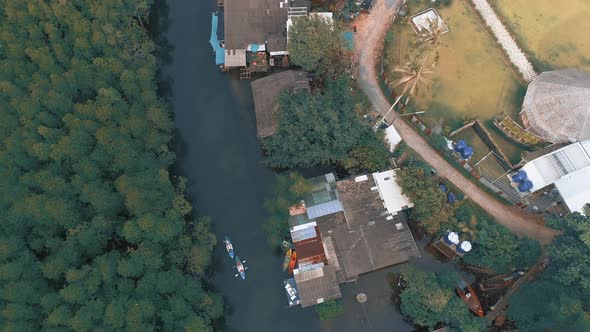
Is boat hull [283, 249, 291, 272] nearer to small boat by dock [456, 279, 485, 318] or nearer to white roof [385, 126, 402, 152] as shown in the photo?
white roof [385, 126, 402, 152]

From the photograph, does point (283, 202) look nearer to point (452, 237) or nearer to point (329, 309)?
point (329, 309)

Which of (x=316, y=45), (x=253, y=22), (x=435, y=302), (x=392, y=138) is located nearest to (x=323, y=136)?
(x=392, y=138)

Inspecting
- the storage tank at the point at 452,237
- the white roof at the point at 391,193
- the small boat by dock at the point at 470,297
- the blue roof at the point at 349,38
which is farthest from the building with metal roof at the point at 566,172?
the blue roof at the point at 349,38

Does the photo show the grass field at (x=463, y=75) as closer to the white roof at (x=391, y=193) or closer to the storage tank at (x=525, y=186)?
the storage tank at (x=525, y=186)

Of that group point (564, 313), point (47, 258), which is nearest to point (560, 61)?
point (564, 313)

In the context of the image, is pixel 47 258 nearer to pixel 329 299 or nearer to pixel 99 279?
pixel 99 279
